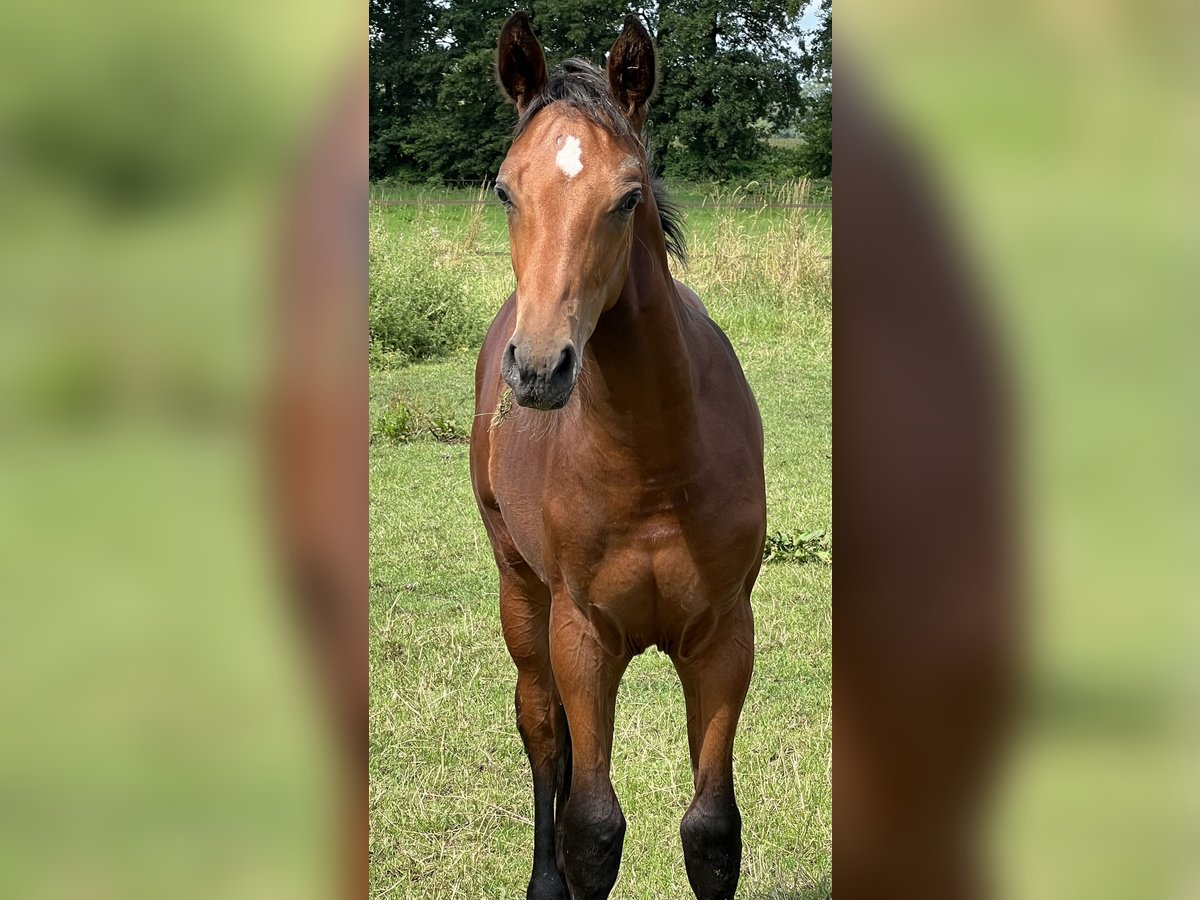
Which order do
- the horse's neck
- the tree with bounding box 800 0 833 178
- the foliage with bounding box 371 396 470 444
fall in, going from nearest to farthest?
1. the horse's neck
2. the foliage with bounding box 371 396 470 444
3. the tree with bounding box 800 0 833 178

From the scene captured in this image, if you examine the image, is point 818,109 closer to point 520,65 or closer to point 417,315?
point 417,315

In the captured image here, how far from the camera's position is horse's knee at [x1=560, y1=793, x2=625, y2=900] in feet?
8.43

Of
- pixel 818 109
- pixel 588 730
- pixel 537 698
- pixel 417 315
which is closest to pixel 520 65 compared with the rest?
pixel 588 730

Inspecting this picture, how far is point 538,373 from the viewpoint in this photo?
5.89 ft

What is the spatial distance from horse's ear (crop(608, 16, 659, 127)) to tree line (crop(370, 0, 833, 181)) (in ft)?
30.8

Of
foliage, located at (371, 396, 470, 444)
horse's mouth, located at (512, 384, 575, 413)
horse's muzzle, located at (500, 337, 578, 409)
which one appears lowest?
foliage, located at (371, 396, 470, 444)

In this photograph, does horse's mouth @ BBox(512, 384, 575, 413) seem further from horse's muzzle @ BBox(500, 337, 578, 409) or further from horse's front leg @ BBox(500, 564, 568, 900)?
horse's front leg @ BBox(500, 564, 568, 900)

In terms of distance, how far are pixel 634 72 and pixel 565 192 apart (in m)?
0.36

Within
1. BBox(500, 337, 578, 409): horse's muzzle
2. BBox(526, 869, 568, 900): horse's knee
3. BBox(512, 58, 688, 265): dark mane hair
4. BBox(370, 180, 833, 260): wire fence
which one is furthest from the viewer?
BBox(370, 180, 833, 260): wire fence

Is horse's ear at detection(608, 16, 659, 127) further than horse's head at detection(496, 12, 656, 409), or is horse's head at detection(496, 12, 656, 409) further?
horse's ear at detection(608, 16, 659, 127)

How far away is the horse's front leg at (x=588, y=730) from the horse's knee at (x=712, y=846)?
164 mm
